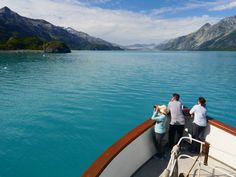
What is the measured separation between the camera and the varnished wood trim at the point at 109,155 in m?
5.57

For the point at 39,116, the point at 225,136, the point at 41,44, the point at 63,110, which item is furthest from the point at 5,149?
the point at 41,44

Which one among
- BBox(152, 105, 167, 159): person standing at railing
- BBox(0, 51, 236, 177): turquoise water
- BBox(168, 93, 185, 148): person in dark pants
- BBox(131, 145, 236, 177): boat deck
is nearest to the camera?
BBox(131, 145, 236, 177): boat deck

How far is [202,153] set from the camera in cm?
895

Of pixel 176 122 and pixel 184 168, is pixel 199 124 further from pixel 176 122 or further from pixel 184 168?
pixel 184 168

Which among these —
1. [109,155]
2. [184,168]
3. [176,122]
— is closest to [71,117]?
[176,122]

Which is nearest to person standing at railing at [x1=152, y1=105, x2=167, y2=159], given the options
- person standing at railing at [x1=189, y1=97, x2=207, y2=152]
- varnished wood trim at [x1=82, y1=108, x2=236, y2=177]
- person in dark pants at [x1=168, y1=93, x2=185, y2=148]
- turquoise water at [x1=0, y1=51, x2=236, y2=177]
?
varnished wood trim at [x1=82, y1=108, x2=236, y2=177]

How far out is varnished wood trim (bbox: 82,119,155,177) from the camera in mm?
5570

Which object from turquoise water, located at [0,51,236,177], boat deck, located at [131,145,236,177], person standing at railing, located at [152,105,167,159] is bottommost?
turquoise water, located at [0,51,236,177]

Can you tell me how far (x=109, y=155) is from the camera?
20.7 ft

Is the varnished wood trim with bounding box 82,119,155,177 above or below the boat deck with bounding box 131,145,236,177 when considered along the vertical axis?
above

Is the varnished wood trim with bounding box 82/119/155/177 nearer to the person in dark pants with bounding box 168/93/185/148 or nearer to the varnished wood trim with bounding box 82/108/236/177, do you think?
the varnished wood trim with bounding box 82/108/236/177

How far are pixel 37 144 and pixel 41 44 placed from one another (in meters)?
181

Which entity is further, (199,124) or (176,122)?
(176,122)

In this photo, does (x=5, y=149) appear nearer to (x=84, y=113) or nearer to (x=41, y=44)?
(x=84, y=113)
